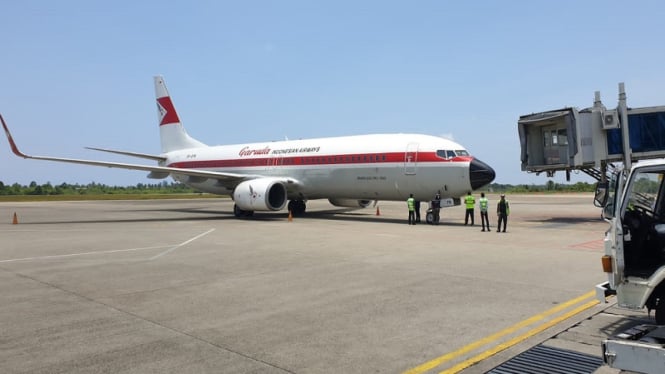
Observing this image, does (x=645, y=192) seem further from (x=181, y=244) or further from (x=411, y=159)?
(x=411, y=159)

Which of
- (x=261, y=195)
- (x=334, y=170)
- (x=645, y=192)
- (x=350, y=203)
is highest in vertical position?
(x=334, y=170)

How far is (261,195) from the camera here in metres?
22.3

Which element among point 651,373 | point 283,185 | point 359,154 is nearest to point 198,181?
point 283,185

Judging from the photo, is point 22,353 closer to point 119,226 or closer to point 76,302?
point 76,302


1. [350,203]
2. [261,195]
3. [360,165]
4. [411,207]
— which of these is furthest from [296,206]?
[411,207]

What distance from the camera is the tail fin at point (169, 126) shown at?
32500mm

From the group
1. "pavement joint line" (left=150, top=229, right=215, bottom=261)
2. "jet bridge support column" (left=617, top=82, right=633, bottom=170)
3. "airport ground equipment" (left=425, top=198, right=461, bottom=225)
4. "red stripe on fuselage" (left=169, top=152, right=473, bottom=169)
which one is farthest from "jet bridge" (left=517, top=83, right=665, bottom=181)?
"pavement joint line" (left=150, top=229, right=215, bottom=261)

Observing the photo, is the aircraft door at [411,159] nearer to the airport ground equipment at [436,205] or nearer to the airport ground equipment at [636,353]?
the airport ground equipment at [436,205]

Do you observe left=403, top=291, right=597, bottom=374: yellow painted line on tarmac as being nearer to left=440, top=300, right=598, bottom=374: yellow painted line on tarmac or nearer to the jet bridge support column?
left=440, top=300, right=598, bottom=374: yellow painted line on tarmac

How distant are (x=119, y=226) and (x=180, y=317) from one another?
15683mm

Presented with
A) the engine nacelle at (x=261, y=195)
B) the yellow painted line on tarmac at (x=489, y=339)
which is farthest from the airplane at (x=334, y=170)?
the yellow painted line on tarmac at (x=489, y=339)

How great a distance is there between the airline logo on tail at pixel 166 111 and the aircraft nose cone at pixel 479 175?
21.2 meters

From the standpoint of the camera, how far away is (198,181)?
2780cm

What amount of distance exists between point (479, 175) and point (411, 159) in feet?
9.42
